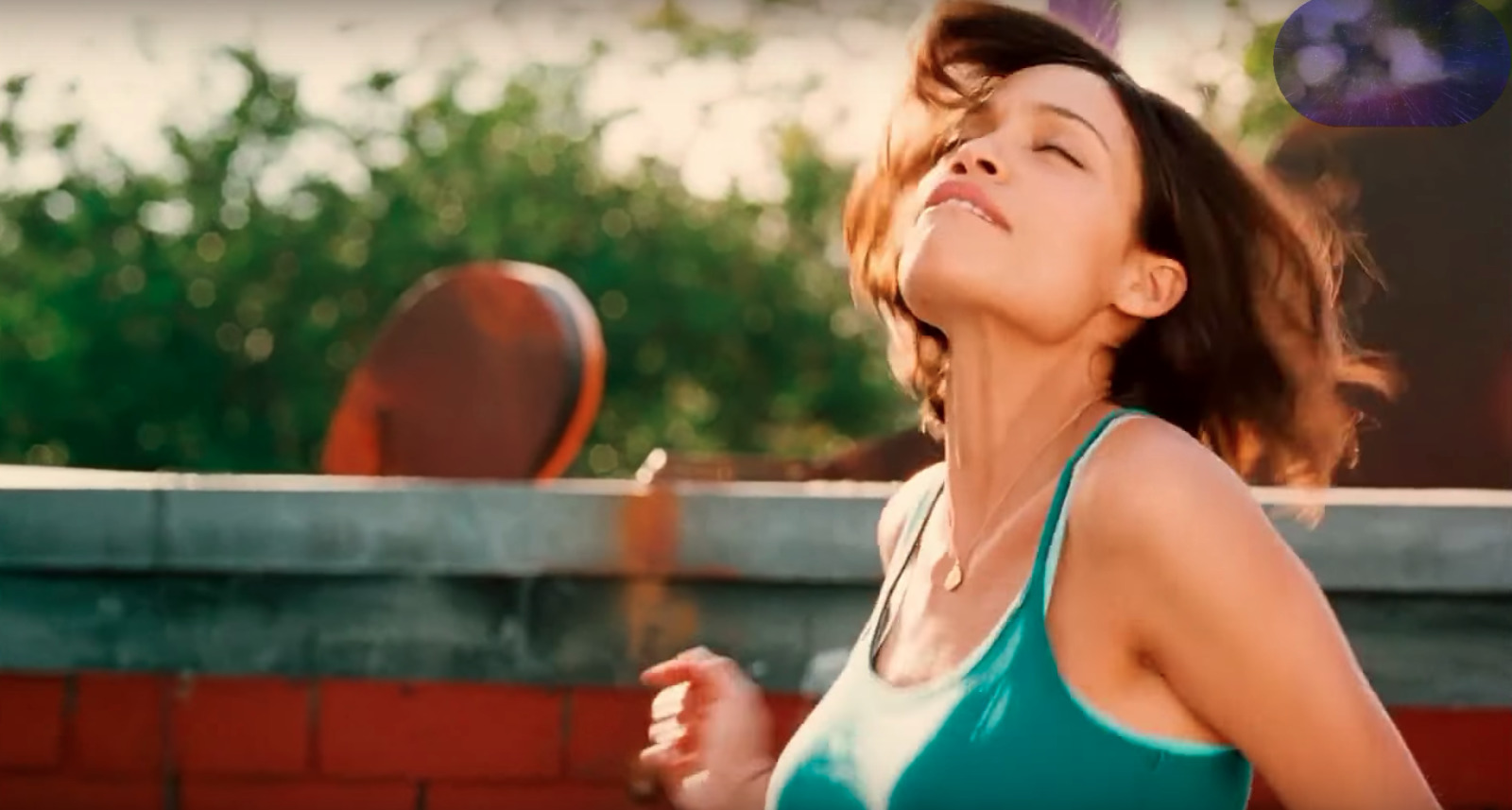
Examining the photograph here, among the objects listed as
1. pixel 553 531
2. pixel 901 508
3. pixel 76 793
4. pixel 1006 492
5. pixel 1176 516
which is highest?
pixel 1176 516

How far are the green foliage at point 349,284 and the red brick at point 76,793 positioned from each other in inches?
289

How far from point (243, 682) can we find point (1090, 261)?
1487 mm

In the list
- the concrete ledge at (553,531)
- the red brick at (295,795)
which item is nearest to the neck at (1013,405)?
the concrete ledge at (553,531)

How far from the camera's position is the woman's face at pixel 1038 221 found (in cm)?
165

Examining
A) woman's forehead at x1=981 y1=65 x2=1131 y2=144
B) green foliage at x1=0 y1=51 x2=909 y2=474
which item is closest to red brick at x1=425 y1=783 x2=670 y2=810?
woman's forehead at x1=981 y1=65 x2=1131 y2=144

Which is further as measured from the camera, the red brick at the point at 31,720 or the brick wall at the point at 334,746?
the red brick at the point at 31,720

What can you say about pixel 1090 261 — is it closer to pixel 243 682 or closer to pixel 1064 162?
pixel 1064 162

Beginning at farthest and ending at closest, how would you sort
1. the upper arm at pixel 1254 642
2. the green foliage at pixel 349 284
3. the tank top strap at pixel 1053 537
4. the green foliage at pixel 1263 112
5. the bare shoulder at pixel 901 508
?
the green foliage at pixel 349 284 → the green foliage at pixel 1263 112 → the bare shoulder at pixel 901 508 → the tank top strap at pixel 1053 537 → the upper arm at pixel 1254 642

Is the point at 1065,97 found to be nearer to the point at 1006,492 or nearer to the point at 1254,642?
the point at 1006,492

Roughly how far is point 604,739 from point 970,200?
3.86ft

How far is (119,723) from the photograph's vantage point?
2689mm

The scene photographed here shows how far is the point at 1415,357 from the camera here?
3.65 metres

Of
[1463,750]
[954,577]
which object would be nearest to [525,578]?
[954,577]

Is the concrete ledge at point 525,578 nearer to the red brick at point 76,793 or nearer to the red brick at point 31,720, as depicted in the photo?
the red brick at point 31,720
